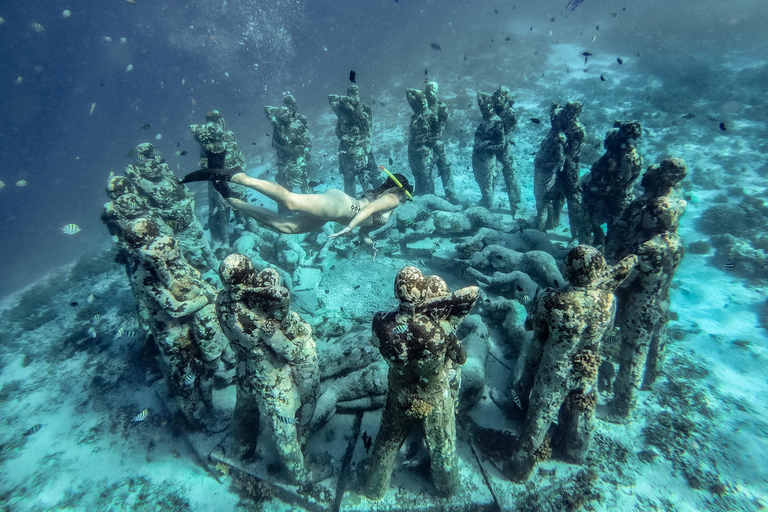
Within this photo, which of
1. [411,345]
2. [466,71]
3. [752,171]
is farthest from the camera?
[466,71]

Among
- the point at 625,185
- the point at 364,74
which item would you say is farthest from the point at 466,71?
the point at 625,185

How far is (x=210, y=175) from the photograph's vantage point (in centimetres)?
534

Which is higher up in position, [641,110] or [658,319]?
[641,110]

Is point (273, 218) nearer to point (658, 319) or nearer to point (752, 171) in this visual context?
point (658, 319)

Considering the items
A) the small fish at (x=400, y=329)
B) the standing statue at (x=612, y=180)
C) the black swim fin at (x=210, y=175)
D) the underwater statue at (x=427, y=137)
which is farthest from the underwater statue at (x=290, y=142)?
the small fish at (x=400, y=329)

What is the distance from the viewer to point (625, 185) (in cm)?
666

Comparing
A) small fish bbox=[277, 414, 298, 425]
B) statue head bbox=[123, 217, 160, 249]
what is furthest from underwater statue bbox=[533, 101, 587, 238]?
statue head bbox=[123, 217, 160, 249]

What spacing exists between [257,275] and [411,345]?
195cm

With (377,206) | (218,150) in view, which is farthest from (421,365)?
(218,150)

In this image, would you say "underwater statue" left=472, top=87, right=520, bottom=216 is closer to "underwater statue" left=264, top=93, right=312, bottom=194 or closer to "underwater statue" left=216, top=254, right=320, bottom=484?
"underwater statue" left=264, top=93, right=312, bottom=194

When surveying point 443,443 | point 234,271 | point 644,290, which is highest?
point 234,271

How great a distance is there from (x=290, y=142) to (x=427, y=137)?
566 cm

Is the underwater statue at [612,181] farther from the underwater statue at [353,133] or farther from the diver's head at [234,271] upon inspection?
the underwater statue at [353,133]

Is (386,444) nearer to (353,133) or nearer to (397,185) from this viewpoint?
(397,185)
